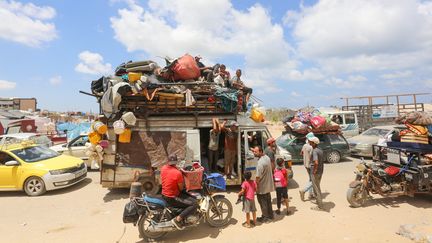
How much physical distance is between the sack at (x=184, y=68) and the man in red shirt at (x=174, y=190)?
415cm

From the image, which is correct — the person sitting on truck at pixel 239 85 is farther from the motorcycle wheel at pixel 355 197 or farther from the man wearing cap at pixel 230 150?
the motorcycle wheel at pixel 355 197

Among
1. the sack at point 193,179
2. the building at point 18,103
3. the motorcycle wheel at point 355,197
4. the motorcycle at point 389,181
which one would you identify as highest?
the building at point 18,103

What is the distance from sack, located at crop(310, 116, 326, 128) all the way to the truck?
5083 millimetres

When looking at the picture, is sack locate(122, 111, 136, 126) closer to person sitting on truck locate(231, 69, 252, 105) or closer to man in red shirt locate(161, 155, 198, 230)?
man in red shirt locate(161, 155, 198, 230)

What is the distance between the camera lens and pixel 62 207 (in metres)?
7.62

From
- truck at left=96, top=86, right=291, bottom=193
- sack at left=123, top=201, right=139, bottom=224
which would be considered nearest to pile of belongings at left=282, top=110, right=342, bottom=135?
truck at left=96, top=86, right=291, bottom=193

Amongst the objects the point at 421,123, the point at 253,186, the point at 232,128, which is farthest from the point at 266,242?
the point at 421,123

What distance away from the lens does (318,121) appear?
12.8 meters

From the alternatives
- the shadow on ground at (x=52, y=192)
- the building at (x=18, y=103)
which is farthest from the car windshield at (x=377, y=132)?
the building at (x=18, y=103)

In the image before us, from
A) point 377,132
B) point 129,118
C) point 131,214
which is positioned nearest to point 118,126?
point 129,118

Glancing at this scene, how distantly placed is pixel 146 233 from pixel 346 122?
16.2m

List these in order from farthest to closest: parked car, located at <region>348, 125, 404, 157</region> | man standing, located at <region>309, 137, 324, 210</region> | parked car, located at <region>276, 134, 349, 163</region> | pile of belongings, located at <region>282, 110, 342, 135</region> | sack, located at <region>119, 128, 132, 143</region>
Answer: parked car, located at <region>348, 125, 404, 157</region> < parked car, located at <region>276, 134, 349, 163</region> < pile of belongings, located at <region>282, 110, 342, 135</region> < sack, located at <region>119, 128, 132, 143</region> < man standing, located at <region>309, 137, 324, 210</region>

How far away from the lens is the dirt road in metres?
5.54

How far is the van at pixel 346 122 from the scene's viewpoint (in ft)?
58.5
